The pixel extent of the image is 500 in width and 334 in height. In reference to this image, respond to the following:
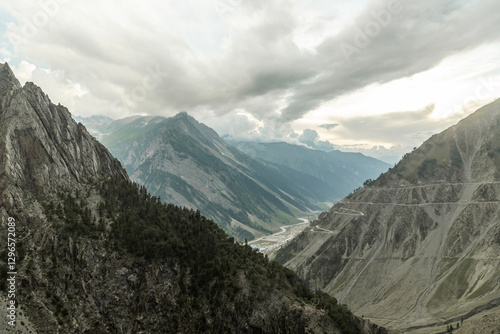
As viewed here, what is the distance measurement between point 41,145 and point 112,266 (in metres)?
50.6

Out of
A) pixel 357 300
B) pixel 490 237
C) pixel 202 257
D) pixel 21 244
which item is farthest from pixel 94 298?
pixel 490 237

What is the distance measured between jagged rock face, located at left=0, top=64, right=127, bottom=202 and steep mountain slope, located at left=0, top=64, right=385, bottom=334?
1.36 feet

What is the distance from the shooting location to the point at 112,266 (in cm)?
8212

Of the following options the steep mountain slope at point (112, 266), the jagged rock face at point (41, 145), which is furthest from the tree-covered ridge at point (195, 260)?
the jagged rock face at point (41, 145)

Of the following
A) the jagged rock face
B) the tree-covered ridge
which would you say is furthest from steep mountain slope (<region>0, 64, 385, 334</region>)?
the jagged rock face

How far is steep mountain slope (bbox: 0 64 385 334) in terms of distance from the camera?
72188 millimetres

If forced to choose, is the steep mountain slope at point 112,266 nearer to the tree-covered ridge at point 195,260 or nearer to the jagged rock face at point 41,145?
the tree-covered ridge at point 195,260

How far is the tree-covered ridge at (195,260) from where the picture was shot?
82.9 m

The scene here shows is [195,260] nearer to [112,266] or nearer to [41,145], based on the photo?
[112,266]

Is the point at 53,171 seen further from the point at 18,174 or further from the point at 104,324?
the point at 104,324

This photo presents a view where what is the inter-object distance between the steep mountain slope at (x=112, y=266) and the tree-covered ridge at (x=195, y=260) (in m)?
0.31

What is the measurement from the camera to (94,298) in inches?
2990

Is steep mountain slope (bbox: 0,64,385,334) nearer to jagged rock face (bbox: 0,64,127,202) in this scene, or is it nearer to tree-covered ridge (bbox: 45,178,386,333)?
tree-covered ridge (bbox: 45,178,386,333)

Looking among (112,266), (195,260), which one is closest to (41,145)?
(112,266)
